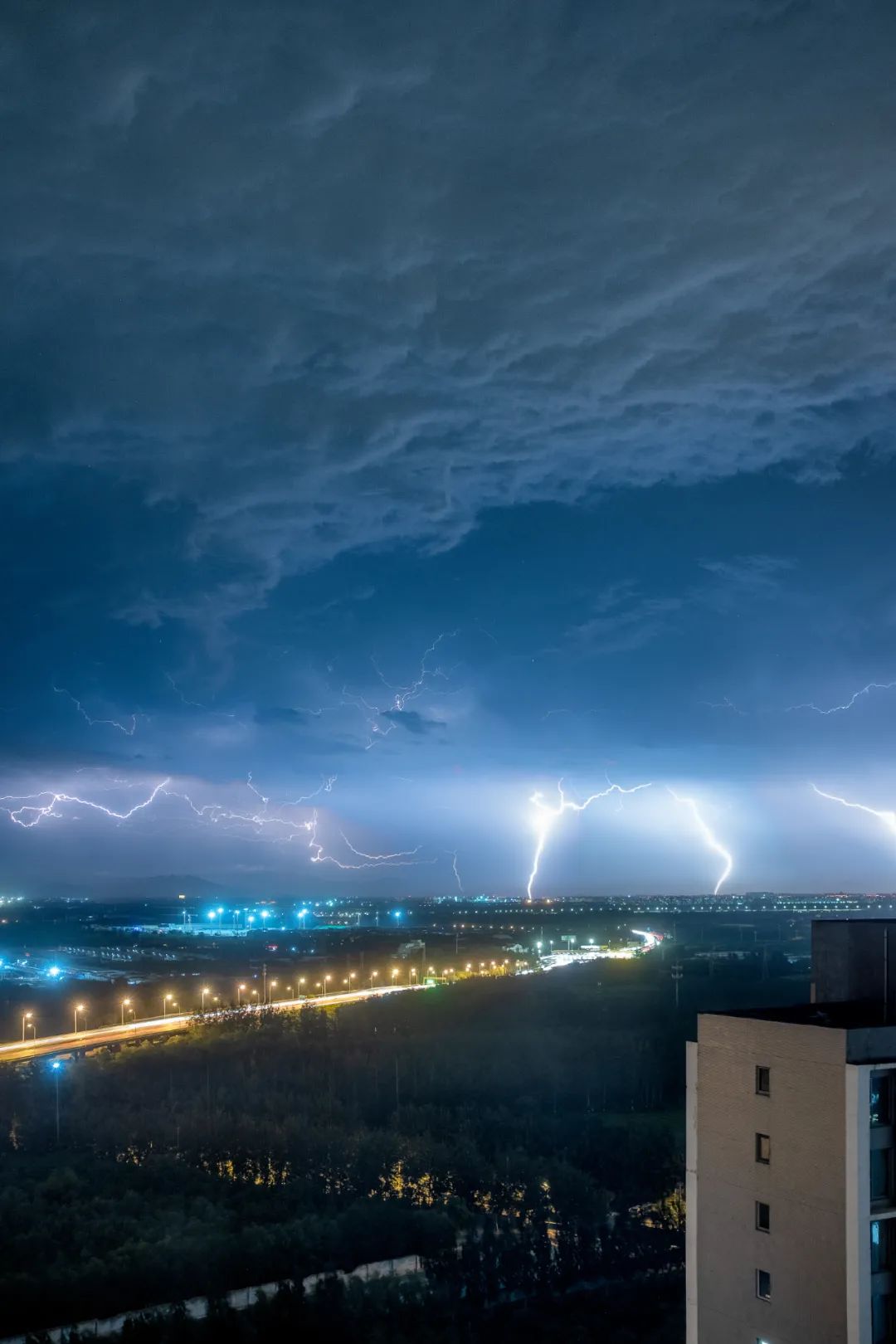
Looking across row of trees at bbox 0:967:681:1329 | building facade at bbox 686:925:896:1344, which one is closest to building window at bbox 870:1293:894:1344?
building facade at bbox 686:925:896:1344

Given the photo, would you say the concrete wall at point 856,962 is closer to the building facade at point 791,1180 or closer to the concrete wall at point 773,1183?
the building facade at point 791,1180

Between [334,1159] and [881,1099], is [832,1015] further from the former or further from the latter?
[334,1159]

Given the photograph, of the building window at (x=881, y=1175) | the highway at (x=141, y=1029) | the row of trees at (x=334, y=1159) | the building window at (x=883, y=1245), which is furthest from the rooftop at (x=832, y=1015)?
the highway at (x=141, y=1029)

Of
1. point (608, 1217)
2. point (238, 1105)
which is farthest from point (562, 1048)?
point (608, 1217)

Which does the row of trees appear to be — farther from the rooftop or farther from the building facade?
the rooftop

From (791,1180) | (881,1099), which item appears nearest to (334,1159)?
(791,1180)

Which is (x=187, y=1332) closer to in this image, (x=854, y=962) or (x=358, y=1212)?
(x=358, y=1212)
